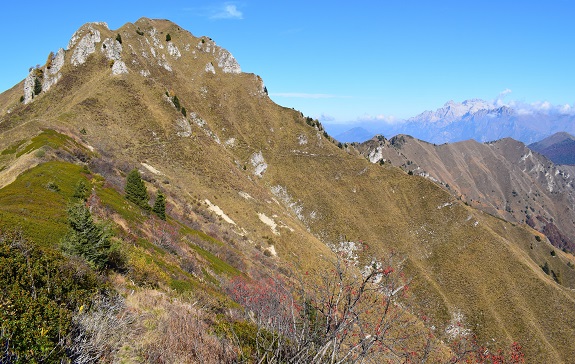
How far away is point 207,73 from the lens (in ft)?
Answer: 399

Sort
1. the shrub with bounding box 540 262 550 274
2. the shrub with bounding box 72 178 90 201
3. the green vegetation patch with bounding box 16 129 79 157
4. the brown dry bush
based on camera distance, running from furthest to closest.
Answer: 1. the shrub with bounding box 540 262 550 274
2. the green vegetation patch with bounding box 16 129 79 157
3. the shrub with bounding box 72 178 90 201
4. the brown dry bush

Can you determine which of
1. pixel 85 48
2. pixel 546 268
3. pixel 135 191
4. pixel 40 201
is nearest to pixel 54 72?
pixel 85 48

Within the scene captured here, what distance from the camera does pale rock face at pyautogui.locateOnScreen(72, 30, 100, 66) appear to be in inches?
3281

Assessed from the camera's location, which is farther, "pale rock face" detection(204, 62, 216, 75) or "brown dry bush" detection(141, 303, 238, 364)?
"pale rock face" detection(204, 62, 216, 75)

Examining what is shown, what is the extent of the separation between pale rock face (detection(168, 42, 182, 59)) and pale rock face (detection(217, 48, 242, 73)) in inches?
613

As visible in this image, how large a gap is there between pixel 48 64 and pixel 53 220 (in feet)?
293

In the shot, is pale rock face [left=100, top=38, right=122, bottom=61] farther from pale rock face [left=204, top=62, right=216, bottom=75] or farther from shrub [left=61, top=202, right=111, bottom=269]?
shrub [left=61, top=202, right=111, bottom=269]

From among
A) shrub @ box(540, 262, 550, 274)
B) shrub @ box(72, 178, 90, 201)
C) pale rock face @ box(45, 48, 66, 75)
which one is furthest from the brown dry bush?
shrub @ box(540, 262, 550, 274)

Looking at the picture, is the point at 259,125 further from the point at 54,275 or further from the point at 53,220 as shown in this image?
the point at 54,275

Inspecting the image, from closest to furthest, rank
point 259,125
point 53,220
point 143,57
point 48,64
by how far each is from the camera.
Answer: point 53,220 < point 48,64 < point 143,57 < point 259,125

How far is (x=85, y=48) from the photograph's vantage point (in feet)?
277

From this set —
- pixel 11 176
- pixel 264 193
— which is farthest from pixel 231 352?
pixel 264 193

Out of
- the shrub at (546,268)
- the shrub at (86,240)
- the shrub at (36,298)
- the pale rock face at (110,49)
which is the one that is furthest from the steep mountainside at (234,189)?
the shrub at (36,298)

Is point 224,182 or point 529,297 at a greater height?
point 224,182
